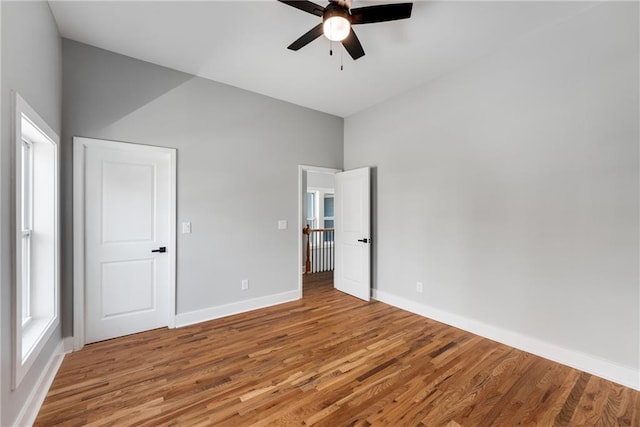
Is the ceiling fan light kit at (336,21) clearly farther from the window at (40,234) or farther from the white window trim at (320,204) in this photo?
the white window trim at (320,204)

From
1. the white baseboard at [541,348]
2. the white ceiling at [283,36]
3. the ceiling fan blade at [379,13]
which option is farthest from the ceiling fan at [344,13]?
the white baseboard at [541,348]

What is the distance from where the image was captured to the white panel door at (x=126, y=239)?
2.75m

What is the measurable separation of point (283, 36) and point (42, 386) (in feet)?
11.4

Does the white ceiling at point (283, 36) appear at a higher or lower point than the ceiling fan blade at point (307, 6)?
higher

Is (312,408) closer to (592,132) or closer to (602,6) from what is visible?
(592,132)

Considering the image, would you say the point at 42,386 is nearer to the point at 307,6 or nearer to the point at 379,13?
the point at 307,6

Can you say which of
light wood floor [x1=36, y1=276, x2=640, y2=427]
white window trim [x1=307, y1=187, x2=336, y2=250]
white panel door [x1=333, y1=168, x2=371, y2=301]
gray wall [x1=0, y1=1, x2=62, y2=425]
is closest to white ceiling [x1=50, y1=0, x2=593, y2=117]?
gray wall [x1=0, y1=1, x2=62, y2=425]

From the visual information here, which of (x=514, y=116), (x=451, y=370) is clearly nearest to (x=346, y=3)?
(x=514, y=116)

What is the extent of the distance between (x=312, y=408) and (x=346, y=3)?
2840 millimetres

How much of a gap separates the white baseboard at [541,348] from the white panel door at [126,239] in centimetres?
324

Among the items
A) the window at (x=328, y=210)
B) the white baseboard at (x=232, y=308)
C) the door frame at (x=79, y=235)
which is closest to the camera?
the door frame at (x=79, y=235)

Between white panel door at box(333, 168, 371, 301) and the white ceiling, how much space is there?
1.48m

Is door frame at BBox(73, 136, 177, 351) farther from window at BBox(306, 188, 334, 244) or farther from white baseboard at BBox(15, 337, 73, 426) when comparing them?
window at BBox(306, 188, 334, 244)

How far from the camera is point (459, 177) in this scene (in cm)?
313
